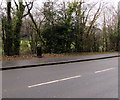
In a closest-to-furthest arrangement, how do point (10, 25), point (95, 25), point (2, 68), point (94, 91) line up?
point (94, 91) → point (2, 68) → point (10, 25) → point (95, 25)

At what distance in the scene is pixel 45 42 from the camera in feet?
62.5

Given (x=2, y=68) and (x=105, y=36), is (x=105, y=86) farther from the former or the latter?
(x=105, y=36)

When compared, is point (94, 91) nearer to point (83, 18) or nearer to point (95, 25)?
point (83, 18)

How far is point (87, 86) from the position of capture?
4695 mm

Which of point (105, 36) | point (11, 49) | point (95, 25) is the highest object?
point (95, 25)

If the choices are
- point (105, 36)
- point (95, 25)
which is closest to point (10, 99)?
point (95, 25)

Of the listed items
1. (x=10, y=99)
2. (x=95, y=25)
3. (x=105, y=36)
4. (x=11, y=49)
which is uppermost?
(x=95, y=25)

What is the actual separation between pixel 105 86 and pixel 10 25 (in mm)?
12244

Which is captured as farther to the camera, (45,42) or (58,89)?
(45,42)

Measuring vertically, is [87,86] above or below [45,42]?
below

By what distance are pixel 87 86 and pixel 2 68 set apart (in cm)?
544

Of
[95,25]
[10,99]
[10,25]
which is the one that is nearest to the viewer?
[10,99]

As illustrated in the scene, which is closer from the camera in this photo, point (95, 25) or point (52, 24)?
point (52, 24)

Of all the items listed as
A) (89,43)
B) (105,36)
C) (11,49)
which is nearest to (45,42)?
(11,49)
